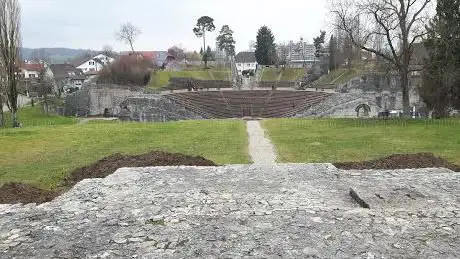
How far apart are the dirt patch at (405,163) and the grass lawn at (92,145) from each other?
3.90 meters

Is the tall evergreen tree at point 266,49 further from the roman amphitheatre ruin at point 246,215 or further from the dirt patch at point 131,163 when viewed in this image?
the roman amphitheatre ruin at point 246,215

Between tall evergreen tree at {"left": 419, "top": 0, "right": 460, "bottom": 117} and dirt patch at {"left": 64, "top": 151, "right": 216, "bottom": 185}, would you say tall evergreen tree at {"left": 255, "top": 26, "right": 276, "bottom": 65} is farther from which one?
dirt patch at {"left": 64, "top": 151, "right": 216, "bottom": 185}

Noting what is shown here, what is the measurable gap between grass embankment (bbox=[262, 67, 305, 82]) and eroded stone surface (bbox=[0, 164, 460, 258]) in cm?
7476

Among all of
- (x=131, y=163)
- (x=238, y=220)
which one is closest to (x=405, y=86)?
(x=131, y=163)

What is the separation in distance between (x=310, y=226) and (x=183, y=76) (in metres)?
75.6

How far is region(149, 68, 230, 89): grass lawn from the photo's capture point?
7588 centimetres

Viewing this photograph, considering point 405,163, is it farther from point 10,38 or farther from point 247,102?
point 247,102

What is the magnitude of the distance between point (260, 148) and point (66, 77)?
9160 centimetres

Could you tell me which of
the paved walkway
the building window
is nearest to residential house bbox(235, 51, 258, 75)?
the building window

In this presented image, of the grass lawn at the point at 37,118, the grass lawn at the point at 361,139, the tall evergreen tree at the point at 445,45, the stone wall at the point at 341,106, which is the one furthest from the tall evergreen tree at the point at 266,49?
the grass lawn at the point at 361,139

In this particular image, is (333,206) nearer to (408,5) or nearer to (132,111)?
(408,5)

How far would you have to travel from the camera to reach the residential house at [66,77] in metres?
87.2

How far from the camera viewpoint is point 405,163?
46.3 ft

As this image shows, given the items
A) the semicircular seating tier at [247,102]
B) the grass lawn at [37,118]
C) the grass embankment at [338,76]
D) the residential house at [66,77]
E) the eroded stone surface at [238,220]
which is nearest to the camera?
the eroded stone surface at [238,220]
